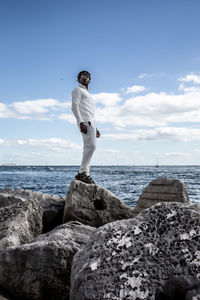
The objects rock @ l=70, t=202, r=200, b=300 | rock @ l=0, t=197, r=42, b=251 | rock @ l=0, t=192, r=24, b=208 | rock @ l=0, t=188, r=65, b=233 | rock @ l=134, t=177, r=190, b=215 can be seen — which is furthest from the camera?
rock @ l=0, t=192, r=24, b=208

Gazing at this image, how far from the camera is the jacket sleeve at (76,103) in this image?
7.17 m

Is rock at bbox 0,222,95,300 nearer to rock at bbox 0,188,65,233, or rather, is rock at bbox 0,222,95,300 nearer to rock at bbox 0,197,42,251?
rock at bbox 0,197,42,251

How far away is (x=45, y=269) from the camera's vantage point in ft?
10.2

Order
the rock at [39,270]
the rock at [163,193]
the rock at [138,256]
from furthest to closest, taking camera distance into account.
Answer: the rock at [163,193] < the rock at [39,270] < the rock at [138,256]

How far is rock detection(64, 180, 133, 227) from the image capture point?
5270mm

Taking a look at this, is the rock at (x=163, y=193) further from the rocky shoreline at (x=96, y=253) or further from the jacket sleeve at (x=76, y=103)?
the jacket sleeve at (x=76, y=103)

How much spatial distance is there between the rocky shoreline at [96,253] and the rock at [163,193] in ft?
3.05

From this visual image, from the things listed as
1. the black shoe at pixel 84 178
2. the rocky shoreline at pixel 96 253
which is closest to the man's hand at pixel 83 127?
the black shoe at pixel 84 178

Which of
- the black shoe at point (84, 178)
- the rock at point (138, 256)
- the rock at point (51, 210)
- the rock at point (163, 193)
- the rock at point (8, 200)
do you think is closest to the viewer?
the rock at point (138, 256)

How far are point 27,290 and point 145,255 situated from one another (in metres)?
1.34

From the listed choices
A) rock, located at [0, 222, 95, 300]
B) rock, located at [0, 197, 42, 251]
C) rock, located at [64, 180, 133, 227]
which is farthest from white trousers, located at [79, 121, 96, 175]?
rock, located at [0, 222, 95, 300]

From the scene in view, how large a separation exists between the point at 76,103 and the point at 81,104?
15 cm

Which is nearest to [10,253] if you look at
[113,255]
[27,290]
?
[27,290]

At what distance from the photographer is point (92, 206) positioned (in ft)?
17.9
